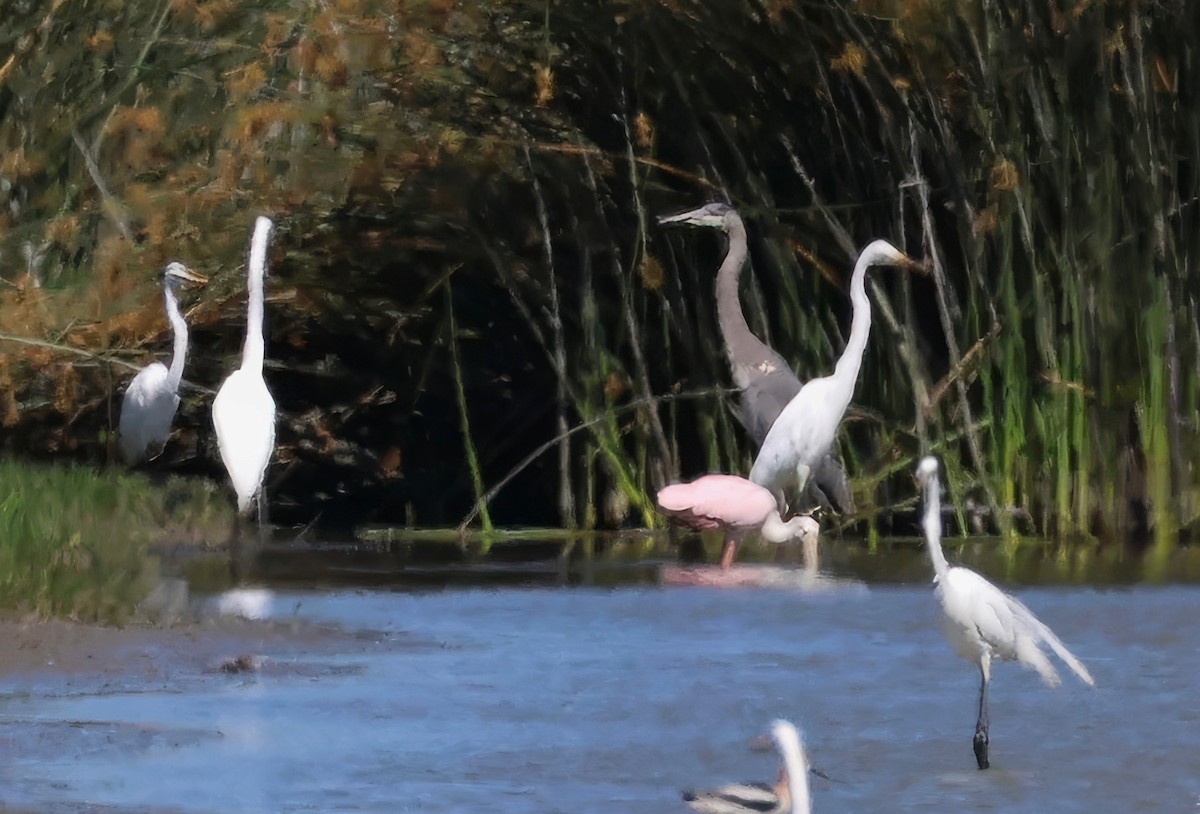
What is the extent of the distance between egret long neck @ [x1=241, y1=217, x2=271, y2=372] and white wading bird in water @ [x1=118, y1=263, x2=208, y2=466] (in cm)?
68

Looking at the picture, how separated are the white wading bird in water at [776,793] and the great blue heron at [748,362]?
16.7 ft

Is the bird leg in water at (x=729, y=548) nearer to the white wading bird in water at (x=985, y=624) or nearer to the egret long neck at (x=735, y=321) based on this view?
the egret long neck at (x=735, y=321)

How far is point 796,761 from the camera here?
3580mm

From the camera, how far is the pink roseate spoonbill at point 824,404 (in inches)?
347

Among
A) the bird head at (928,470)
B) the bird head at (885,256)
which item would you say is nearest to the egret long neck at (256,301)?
the bird head at (885,256)

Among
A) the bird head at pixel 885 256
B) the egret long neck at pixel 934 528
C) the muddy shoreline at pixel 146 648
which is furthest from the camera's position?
the bird head at pixel 885 256

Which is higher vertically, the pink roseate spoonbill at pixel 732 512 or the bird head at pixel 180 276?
the bird head at pixel 180 276

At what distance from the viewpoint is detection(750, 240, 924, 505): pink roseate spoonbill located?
8.82 m

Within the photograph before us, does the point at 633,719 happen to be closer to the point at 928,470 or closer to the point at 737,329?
the point at 928,470

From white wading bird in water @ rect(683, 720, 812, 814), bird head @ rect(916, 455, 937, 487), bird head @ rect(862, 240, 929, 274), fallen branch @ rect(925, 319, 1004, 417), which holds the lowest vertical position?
white wading bird in water @ rect(683, 720, 812, 814)

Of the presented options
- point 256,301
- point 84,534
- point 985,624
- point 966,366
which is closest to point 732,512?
point 966,366

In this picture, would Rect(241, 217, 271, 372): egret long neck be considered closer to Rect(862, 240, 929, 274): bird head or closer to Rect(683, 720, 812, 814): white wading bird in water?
Rect(862, 240, 929, 274): bird head

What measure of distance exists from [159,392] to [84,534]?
3333mm

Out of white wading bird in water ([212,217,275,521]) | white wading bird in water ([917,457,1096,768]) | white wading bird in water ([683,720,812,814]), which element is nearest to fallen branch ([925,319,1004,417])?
white wading bird in water ([212,217,275,521])
